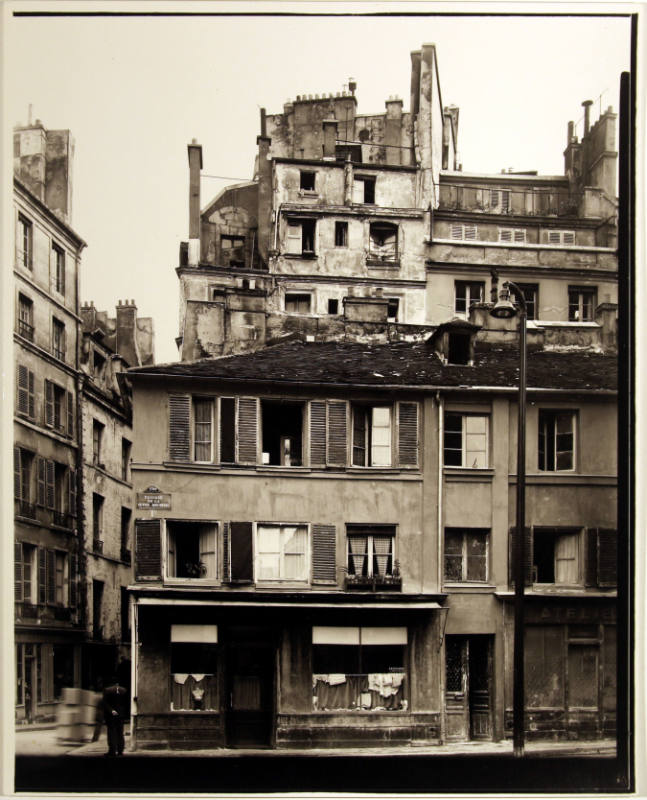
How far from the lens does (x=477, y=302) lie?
35.9 feet

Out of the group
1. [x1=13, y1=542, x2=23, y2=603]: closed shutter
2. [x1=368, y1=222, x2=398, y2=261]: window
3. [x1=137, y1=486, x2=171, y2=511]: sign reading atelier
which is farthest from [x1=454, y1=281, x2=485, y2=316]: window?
[x1=13, y1=542, x2=23, y2=603]: closed shutter

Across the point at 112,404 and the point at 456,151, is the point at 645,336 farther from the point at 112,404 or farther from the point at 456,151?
the point at 112,404

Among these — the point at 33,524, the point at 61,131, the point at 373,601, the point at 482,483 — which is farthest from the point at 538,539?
the point at 61,131

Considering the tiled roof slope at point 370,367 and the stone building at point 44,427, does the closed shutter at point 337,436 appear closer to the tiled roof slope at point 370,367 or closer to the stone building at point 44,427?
the tiled roof slope at point 370,367

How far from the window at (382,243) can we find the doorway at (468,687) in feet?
10.5

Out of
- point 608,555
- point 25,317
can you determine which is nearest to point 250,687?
point 608,555

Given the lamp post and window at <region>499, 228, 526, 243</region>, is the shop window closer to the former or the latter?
the lamp post

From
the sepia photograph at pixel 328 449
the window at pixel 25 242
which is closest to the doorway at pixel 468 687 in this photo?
the sepia photograph at pixel 328 449

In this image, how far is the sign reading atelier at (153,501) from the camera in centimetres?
1068

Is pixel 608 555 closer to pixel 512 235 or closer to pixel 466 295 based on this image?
pixel 466 295

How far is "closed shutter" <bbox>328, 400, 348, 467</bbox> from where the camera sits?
36.0 feet

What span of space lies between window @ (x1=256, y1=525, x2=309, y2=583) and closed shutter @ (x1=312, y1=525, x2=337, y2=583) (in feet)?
0.23

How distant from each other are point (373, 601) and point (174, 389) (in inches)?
94.3

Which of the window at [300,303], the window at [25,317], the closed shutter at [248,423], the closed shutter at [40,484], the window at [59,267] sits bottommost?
the closed shutter at [40,484]
